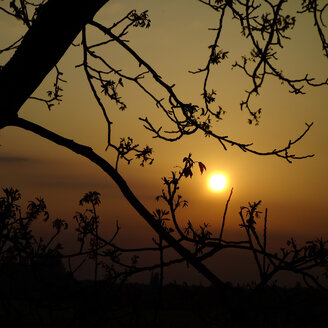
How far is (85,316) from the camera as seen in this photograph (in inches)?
117

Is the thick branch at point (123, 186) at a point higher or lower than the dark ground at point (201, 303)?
higher

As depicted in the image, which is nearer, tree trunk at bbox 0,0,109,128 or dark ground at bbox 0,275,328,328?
dark ground at bbox 0,275,328,328

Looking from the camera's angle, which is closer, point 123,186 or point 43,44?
point 43,44

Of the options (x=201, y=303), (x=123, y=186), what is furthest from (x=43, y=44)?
(x=201, y=303)

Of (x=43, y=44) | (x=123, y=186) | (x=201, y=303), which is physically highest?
(x=43, y=44)

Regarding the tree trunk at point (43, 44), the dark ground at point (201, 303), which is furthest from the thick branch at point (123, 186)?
the tree trunk at point (43, 44)

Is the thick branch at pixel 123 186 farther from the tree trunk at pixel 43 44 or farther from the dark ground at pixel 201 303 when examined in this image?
the tree trunk at pixel 43 44

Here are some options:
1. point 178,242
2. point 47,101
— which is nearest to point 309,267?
point 178,242

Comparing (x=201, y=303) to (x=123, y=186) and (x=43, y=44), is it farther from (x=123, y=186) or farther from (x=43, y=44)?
(x=43, y=44)

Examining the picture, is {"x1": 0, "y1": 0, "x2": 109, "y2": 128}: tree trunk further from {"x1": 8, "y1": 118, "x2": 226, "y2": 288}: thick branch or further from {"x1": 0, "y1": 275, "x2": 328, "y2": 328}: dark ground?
{"x1": 0, "y1": 275, "x2": 328, "y2": 328}: dark ground

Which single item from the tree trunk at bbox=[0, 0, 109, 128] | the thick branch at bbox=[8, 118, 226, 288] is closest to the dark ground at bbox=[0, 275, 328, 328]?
the thick branch at bbox=[8, 118, 226, 288]

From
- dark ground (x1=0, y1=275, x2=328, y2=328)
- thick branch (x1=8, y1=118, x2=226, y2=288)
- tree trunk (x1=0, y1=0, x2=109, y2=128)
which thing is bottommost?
dark ground (x1=0, y1=275, x2=328, y2=328)

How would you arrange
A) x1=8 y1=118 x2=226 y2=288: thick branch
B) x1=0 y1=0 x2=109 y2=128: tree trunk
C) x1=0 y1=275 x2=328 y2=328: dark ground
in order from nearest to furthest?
x1=0 y1=275 x2=328 y2=328: dark ground, x1=8 y1=118 x2=226 y2=288: thick branch, x1=0 y1=0 x2=109 y2=128: tree trunk

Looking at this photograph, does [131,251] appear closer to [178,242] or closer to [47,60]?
[178,242]
